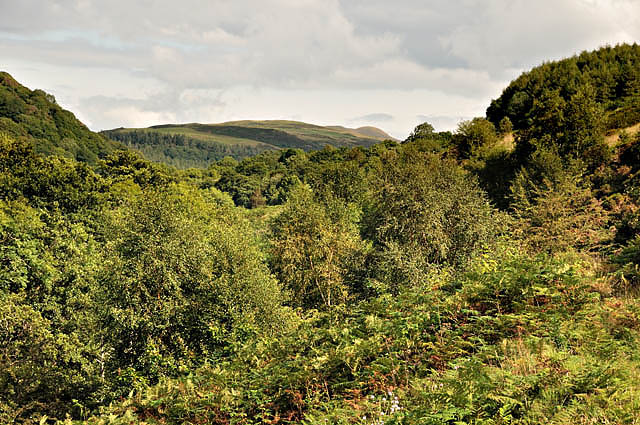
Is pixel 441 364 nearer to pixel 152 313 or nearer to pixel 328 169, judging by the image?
pixel 152 313

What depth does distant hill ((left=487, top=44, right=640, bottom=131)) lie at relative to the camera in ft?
157

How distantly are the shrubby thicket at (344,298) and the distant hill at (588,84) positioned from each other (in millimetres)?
1331

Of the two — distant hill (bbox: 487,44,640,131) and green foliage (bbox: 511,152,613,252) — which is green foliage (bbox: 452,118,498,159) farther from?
green foliage (bbox: 511,152,613,252)

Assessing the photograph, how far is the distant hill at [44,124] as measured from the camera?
110m

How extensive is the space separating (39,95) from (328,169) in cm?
12031

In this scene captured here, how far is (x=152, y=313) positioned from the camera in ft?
58.9

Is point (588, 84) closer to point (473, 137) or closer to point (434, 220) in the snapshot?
point (473, 137)

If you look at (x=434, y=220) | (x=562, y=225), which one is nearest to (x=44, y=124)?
(x=434, y=220)

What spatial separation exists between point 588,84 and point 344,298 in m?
38.3

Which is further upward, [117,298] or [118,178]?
[118,178]

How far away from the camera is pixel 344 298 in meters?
29.6

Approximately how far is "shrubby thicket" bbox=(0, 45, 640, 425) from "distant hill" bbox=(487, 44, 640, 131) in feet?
4.37

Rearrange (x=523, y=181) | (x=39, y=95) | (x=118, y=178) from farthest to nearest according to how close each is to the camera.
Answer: (x=39, y=95)
(x=118, y=178)
(x=523, y=181)

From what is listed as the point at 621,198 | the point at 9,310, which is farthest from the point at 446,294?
the point at 621,198
